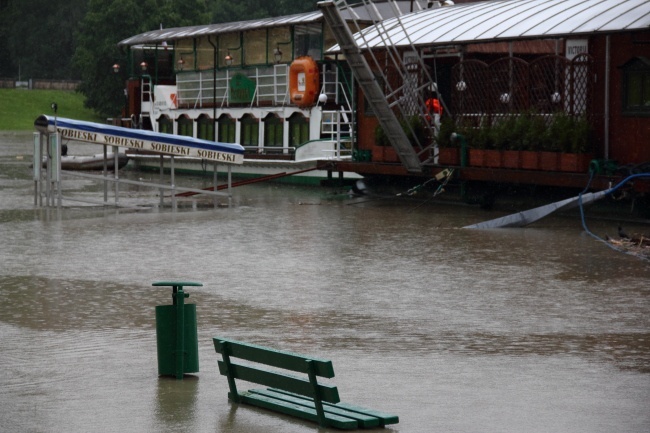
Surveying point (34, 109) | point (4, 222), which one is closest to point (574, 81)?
point (4, 222)

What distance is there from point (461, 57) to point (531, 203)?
4.21 metres

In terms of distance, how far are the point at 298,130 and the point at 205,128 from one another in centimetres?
676

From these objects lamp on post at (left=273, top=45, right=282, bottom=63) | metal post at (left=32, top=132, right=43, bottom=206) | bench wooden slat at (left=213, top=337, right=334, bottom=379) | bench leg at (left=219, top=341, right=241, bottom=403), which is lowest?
bench leg at (left=219, top=341, right=241, bottom=403)

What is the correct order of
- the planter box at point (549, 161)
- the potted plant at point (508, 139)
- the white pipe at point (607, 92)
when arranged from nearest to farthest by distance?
1. the white pipe at point (607, 92)
2. the planter box at point (549, 161)
3. the potted plant at point (508, 139)

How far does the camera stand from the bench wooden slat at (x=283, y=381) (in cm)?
816

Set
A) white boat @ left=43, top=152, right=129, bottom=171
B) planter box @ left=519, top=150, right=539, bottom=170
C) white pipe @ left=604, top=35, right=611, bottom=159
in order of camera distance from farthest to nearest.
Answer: white boat @ left=43, top=152, right=129, bottom=171
planter box @ left=519, top=150, right=539, bottom=170
white pipe @ left=604, top=35, right=611, bottom=159

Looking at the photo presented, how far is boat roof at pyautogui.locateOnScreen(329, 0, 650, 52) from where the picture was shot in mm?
24656

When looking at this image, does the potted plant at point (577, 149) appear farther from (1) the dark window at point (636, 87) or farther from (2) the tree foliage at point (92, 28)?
(2) the tree foliage at point (92, 28)

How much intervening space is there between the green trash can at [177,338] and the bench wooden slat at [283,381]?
81cm

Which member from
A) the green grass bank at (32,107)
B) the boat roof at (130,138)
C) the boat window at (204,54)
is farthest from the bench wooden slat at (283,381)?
the green grass bank at (32,107)

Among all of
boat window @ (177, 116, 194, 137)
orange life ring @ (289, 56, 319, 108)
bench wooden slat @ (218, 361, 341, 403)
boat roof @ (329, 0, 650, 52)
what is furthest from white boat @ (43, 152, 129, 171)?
bench wooden slat @ (218, 361, 341, 403)

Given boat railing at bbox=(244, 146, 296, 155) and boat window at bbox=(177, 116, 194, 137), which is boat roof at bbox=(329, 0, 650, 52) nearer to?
boat railing at bbox=(244, 146, 296, 155)

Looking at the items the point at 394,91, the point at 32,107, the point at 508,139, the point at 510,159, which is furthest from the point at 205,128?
the point at 32,107

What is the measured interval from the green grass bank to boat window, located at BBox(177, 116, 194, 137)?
58109 mm
